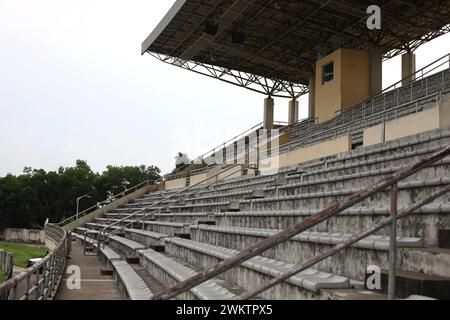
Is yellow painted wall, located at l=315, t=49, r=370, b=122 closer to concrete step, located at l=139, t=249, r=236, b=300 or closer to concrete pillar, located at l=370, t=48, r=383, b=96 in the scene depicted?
concrete pillar, located at l=370, t=48, r=383, b=96

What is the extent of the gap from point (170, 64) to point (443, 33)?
14.8m

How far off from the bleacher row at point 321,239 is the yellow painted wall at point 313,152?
2.21 metres

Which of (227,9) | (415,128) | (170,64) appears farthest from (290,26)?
(415,128)

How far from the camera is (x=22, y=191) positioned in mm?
47094

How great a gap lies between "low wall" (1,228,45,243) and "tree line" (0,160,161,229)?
3507 millimetres

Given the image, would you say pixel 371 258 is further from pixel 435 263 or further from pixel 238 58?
pixel 238 58

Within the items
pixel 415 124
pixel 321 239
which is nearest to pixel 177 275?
pixel 321 239

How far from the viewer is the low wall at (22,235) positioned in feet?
129

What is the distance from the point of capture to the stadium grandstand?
116 inches

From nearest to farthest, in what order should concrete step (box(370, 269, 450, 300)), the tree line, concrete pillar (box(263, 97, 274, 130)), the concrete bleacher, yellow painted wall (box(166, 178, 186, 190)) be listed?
concrete step (box(370, 269, 450, 300)) → the concrete bleacher → yellow painted wall (box(166, 178, 186, 190)) → concrete pillar (box(263, 97, 274, 130)) → the tree line

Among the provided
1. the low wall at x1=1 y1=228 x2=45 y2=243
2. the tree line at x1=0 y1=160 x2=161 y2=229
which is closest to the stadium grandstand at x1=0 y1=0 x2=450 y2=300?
the low wall at x1=1 y1=228 x2=45 y2=243

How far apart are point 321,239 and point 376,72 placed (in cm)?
2074

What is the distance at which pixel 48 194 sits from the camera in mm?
47500

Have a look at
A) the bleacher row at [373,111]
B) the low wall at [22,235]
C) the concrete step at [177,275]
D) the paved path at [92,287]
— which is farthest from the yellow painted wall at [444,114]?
the low wall at [22,235]
